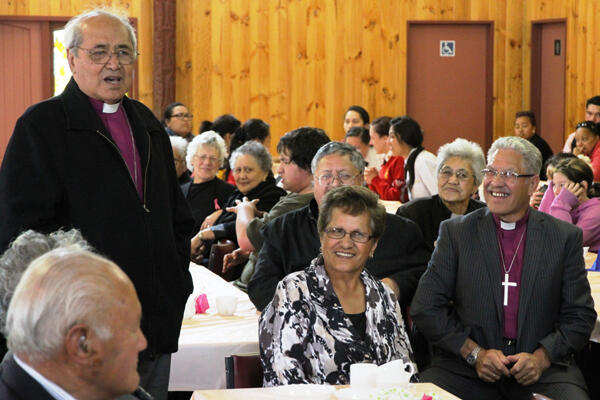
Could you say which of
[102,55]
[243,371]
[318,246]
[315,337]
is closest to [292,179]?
[318,246]

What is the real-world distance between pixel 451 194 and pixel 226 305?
166cm

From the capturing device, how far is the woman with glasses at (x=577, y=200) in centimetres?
547

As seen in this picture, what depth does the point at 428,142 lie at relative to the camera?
11914 mm

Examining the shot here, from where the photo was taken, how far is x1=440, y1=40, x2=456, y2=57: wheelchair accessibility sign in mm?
11812

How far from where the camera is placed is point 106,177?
253 cm

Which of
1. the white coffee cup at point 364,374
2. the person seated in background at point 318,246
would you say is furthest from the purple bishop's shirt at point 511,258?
the white coffee cup at point 364,374

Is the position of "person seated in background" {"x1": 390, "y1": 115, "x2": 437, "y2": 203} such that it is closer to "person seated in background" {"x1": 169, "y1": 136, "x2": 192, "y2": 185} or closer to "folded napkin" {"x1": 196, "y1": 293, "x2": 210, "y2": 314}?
"person seated in background" {"x1": 169, "y1": 136, "x2": 192, "y2": 185}

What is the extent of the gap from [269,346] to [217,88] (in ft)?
28.1

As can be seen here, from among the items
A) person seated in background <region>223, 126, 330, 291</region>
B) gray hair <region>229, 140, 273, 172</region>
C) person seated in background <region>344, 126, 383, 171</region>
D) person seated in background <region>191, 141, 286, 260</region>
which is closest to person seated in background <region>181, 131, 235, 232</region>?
person seated in background <region>191, 141, 286, 260</region>

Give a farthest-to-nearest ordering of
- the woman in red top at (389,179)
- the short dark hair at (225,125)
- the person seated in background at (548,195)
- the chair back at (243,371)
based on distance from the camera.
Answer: the short dark hair at (225,125), the woman in red top at (389,179), the person seated in background at (548,195), the chair back at (243,371)

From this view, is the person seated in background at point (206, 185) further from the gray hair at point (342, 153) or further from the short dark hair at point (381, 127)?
the short dark hair at point (381, 127)

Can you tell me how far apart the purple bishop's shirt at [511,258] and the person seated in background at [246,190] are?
7.46ft

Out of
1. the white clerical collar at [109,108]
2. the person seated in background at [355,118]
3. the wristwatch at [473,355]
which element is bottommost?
the wristwatch at [473,355]

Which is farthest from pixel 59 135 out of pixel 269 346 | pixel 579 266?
pixel 579 266
